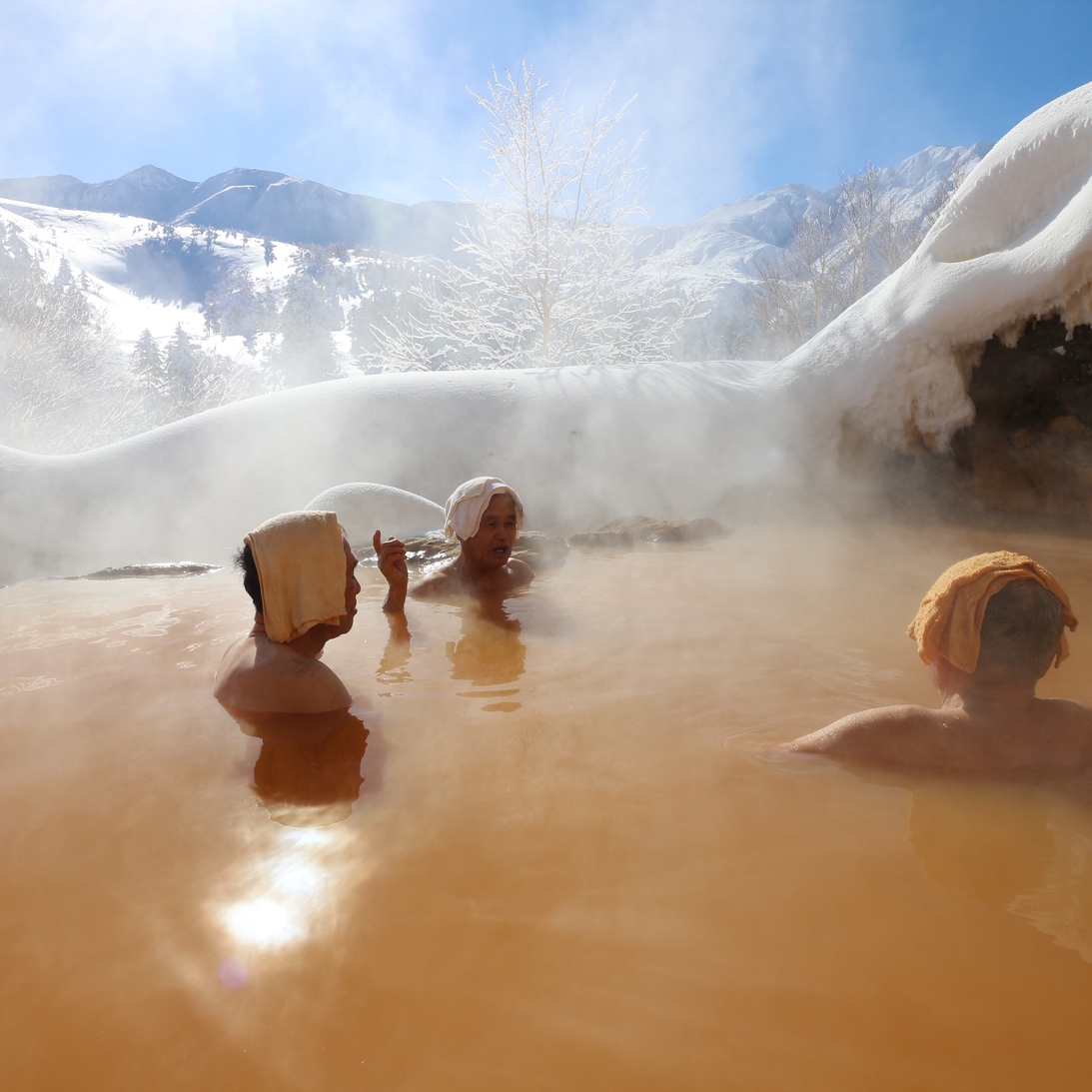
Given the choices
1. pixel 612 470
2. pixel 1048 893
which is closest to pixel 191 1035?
pixel 1048 893

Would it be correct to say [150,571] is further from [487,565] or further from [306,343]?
[306,343]

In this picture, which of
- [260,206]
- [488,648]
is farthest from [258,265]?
[488,648]

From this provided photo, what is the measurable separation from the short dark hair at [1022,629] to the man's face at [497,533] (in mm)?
2473

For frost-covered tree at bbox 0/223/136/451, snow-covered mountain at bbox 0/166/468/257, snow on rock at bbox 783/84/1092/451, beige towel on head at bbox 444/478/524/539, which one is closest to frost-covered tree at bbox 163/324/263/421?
frost-covered tree at bbox 0/223/136/451

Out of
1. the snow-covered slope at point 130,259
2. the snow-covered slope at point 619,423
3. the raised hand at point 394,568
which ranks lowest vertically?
the raised hand at point 394,568

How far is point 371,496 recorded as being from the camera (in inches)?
208

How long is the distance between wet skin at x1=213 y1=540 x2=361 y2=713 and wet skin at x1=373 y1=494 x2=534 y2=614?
1376 mm

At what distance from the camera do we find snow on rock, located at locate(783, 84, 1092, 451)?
499 cm

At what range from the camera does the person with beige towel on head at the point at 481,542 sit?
3758mm

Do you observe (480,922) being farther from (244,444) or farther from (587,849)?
(244,444)

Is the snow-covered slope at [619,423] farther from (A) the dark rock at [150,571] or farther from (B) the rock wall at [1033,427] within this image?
(A) the dark rock at [150,571]

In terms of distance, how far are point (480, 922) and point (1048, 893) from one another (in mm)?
1019

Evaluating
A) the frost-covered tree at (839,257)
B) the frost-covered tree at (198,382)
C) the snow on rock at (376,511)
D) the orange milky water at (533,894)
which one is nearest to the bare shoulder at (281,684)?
the orange milky water at (533,894)

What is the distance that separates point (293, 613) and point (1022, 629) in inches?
76.3
